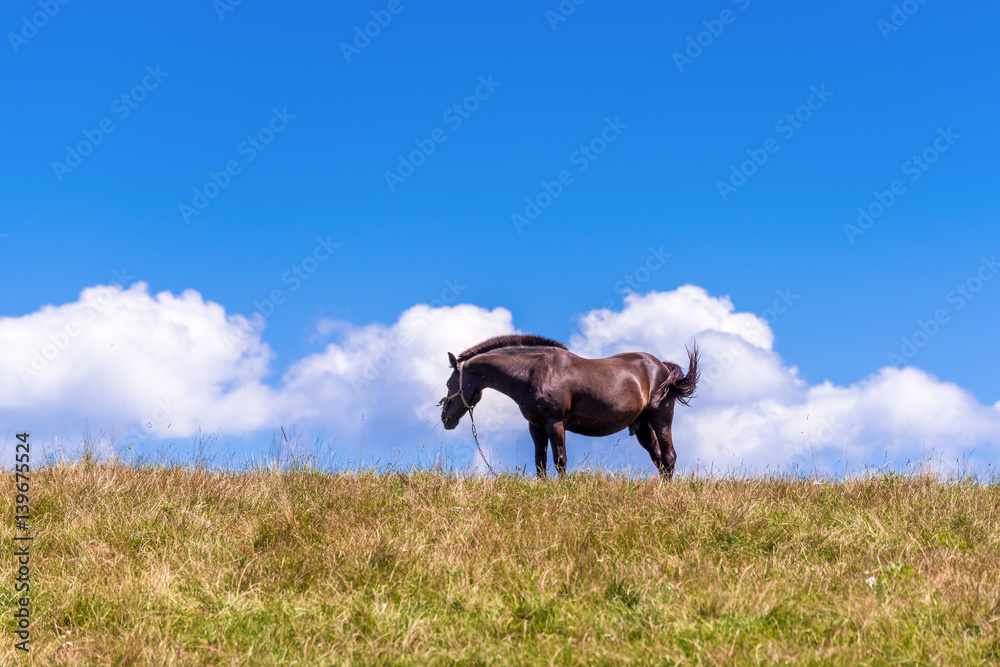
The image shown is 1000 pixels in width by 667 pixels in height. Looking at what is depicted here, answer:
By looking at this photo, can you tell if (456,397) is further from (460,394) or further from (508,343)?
(508,343)

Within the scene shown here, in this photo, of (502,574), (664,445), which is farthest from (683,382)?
(502,574)

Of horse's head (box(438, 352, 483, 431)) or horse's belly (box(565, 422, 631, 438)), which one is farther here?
horse's head (box(438, 352, 483, 431))

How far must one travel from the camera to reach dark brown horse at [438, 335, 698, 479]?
11.3m

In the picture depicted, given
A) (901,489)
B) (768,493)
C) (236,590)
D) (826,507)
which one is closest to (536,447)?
(768,493)

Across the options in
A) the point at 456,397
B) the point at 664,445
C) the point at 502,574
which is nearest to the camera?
the point at 502,574

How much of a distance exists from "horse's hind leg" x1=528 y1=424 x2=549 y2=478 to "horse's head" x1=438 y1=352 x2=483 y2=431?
1.06m

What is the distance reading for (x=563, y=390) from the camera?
1130 centimetres

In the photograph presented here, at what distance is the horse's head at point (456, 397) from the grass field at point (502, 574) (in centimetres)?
247

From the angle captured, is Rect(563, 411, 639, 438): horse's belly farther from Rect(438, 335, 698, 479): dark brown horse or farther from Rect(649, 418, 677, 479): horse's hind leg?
Rect(649, 418, 677, 479): horse's hind leg

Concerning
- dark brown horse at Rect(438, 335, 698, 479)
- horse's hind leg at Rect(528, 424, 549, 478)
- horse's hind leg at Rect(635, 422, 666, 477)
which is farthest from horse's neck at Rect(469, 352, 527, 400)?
horse's hind leg at Rect(635, 422, 666, 477)

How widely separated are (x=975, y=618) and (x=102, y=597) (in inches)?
286

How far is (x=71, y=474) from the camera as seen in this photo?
10.0 meters

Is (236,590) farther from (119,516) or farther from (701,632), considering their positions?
(701,632)

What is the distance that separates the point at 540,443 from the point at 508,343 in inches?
67.5
